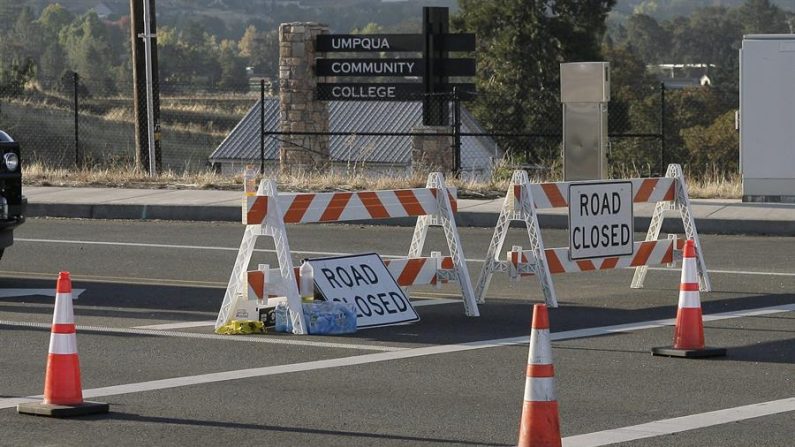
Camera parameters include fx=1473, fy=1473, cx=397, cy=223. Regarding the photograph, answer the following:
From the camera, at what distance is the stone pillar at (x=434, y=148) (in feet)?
85.0

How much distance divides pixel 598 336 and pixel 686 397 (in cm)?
225

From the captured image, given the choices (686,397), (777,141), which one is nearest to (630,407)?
(686,397)

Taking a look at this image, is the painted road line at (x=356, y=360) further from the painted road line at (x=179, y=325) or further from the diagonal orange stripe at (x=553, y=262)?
the diagonal orange stripe at (x=553, y=262)

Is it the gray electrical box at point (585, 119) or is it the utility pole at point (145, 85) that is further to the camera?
the utility pole at point (145, 85)

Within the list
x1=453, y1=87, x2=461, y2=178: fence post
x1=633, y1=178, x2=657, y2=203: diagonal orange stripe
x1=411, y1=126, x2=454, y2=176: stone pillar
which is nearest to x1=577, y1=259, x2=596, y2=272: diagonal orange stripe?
x1=633, y1=178, x2=657, y2=203: diagonal orange stripe

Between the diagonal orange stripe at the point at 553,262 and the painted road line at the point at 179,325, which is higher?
the diagonal orange stripe at the point at 553,262

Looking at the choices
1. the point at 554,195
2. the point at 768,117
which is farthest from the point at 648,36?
the point at 554,195

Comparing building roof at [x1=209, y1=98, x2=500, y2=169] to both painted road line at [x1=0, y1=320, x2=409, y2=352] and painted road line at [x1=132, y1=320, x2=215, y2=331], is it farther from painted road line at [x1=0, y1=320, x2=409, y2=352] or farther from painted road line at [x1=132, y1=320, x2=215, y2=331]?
painted road line at [x1=0, y1=320, x2=409, y2=352]

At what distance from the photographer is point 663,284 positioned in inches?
529

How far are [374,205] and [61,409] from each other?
422cm

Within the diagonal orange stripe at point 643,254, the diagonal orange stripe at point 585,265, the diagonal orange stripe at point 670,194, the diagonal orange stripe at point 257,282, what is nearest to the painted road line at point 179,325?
the diagonal orange stripe at point 257,282

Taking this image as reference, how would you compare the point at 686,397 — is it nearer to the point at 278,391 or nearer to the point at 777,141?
the point at 278,391

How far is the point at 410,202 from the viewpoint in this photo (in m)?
11.8

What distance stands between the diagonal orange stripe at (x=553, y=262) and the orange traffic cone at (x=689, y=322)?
2.40m
